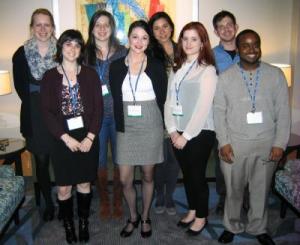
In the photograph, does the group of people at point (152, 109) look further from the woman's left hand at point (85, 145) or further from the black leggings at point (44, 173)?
the black leggings at point (44, 173)

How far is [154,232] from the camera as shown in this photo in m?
2.78

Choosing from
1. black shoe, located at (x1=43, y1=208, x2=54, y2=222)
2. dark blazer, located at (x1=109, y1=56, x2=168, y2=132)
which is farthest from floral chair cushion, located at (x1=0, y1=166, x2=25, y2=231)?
dark blazer, located at (x1=109, y1=56, x2=168, y2=132)

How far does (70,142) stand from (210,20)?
260cm

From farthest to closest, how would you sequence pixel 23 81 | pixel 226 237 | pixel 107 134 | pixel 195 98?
pixel 107 134
pixel 23 81
pixel 226 237
pixel 195 98

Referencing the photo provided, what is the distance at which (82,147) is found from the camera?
2.40 meters

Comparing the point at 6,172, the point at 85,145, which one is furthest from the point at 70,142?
the point at 6,172

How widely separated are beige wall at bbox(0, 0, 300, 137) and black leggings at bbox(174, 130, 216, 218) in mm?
2139

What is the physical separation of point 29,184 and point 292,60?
11.3ft

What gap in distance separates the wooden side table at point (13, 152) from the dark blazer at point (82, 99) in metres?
0.79

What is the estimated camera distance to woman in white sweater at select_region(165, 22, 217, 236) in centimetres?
233

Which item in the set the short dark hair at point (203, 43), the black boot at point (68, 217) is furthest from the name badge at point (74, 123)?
the short dark hair at point (203, 43)

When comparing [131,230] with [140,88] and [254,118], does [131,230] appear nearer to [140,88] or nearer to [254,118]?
[140,88]

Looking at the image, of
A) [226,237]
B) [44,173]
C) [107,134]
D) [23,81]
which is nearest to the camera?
[226,237]

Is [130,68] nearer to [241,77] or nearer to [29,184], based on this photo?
[241,77]
